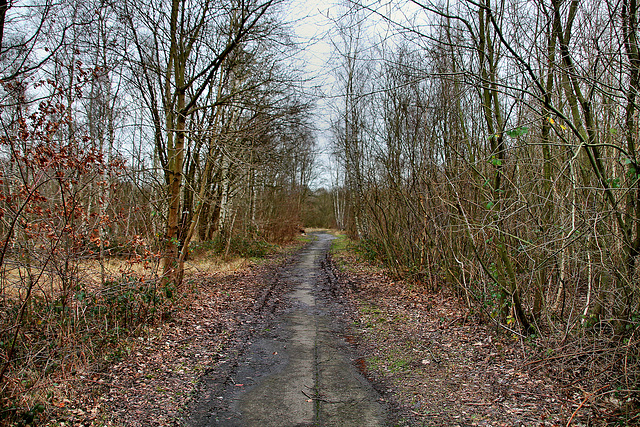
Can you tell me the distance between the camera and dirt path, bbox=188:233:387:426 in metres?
3.82

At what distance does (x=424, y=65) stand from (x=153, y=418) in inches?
306

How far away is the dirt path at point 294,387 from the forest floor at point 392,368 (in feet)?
0.49

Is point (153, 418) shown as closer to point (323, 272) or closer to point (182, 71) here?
point (182, 71)

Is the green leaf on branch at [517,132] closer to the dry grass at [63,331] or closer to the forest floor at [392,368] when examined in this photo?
the forest floor at [392,368]

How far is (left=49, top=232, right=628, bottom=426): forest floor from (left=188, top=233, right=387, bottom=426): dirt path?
0.15m

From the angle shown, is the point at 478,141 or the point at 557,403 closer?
the point at 557,403

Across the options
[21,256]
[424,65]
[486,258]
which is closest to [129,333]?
[21,256]

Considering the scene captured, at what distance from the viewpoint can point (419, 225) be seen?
9992 millimetres

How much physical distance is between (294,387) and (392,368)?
1331 millimetres

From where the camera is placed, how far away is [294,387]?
4523 millimetres

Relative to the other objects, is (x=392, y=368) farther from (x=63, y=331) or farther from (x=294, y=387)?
(x=63, y=331)

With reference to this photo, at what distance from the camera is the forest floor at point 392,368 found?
3805 mm

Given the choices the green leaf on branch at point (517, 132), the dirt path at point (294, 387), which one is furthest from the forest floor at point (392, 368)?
the green leaf on branch at point (517, 132)

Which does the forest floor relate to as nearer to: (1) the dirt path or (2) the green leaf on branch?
(1) the dirt path
